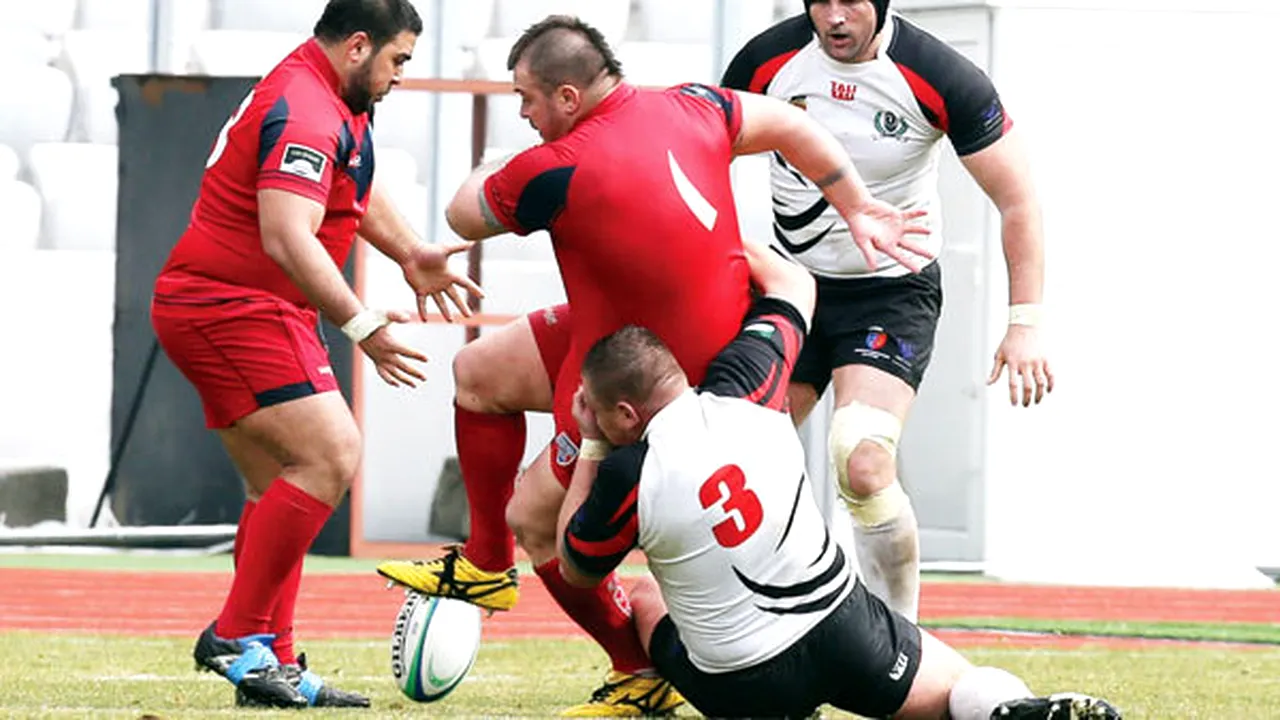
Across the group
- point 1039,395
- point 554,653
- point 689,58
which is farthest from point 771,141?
point 689,58

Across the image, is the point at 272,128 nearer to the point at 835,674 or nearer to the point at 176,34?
the point at 835,674

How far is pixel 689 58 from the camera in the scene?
16.1 meters

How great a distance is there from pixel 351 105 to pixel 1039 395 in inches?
77.1

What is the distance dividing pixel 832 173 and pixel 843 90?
3.31ft

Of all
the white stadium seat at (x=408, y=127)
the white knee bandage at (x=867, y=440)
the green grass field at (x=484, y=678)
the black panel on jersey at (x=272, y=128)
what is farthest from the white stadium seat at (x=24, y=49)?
the white knee bandage at (x=867, y=440)

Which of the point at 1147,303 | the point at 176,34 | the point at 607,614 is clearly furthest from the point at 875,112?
the point at 176,34

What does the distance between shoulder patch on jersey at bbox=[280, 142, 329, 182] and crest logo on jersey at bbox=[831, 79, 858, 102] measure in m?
1.46

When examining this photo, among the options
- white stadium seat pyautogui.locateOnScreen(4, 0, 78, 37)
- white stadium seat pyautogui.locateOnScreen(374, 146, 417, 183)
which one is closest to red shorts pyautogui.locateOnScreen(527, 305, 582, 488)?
white stadium seat pyautogui.locateOnScreen(374, 146, 417, 183)

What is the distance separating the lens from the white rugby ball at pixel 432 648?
654 cm

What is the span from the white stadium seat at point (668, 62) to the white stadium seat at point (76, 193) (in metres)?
3.16

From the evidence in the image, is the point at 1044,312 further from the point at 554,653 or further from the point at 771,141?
the point at 554,653

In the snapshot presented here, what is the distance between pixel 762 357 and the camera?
235 inches

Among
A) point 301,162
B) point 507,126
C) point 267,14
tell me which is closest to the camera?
point 301,162

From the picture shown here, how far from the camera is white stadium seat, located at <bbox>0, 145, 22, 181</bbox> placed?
53.5 ft
